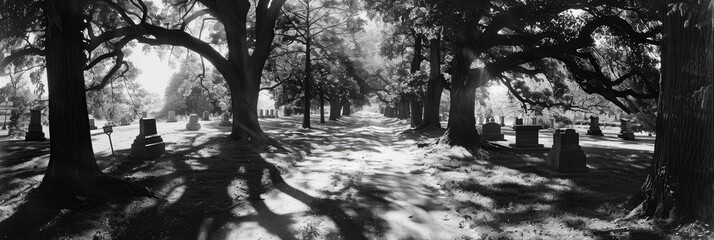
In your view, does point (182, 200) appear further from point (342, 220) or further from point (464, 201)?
point (464, 201)

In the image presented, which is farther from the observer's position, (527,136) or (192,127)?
(192,127)

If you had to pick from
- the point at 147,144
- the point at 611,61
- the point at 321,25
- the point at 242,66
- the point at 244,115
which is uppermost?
the point at 321,25

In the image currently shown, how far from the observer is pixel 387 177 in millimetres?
10688

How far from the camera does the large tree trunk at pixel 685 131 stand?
488 cm

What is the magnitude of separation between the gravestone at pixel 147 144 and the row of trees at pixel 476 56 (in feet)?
8.05

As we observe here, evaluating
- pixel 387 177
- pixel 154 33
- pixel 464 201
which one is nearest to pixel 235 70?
pixel 154 33

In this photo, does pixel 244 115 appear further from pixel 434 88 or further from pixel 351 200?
pixel 434 88

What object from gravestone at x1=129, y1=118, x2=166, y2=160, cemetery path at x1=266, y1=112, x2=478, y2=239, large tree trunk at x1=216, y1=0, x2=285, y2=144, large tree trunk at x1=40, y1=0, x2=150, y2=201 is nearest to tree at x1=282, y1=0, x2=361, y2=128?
large tree trunk at x1=216, y1=0, x2=285, y2=144

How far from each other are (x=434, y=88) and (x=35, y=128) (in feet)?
70.6

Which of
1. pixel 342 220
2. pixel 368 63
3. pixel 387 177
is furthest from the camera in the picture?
pixel 368 63

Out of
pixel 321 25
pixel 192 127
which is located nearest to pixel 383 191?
pixel 192 127

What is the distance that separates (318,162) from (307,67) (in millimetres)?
18019

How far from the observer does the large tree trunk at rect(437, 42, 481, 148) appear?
1617cm

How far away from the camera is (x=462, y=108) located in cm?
1653
